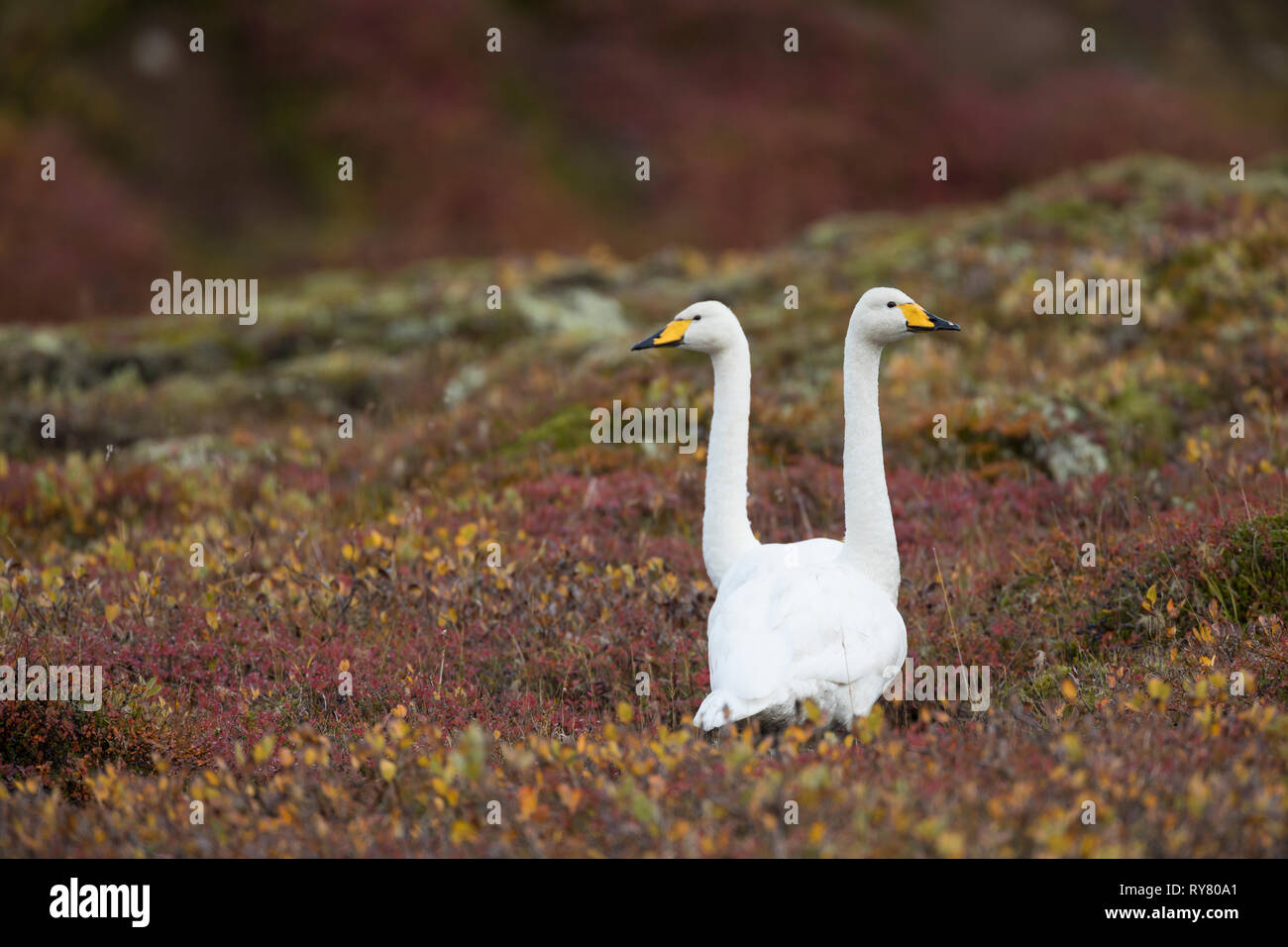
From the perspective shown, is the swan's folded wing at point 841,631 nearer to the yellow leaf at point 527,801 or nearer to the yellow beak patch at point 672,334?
the yellow leaf at point 527,801

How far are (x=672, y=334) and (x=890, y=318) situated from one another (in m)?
1.15

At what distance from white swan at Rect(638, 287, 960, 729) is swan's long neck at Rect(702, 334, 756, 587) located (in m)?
0.03

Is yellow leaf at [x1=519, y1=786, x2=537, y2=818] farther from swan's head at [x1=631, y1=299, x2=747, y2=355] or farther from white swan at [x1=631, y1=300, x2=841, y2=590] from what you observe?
swan's head at [x1=631, y1=299, x2=747, y2=355]

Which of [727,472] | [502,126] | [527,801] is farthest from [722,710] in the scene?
[502,126]

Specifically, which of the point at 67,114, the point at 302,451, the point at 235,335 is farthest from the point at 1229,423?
the point at 67,114

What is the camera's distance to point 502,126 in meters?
33.2

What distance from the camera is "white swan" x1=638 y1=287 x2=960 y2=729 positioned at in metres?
5.29

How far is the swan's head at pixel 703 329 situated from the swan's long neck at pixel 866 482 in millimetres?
703

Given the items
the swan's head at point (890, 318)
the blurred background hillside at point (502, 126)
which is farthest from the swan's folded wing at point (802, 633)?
the blurred background hillside at point (502, 126)

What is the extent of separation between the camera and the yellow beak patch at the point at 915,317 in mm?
6066

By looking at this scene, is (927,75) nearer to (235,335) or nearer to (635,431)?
(235,335)

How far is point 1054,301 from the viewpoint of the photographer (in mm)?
12727

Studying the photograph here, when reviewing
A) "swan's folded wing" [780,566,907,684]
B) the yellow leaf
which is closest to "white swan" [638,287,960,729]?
"swan's folded wing" [780,566,907,684]

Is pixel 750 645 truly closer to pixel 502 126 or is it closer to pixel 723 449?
pixel 723 449
